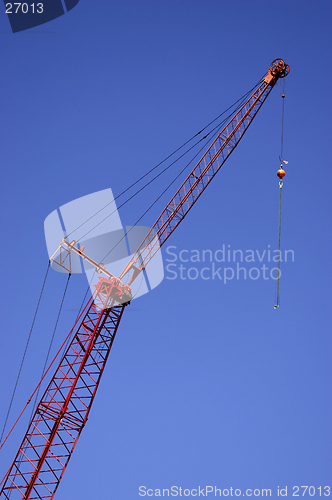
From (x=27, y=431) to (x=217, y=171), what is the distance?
107 feet

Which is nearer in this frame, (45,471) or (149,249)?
(45,471)

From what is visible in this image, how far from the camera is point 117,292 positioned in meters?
52.6

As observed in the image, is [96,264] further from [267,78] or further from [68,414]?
[267,78]

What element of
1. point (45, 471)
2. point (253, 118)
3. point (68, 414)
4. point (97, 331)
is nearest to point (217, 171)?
point (253, 118)

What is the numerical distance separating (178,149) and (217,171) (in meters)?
10.4

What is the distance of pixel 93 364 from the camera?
52688 millimetres

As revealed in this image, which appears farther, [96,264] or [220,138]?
[220,138]

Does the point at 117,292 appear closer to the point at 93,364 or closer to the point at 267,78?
the point at 93,364

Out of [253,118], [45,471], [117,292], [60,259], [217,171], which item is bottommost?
[45,471]

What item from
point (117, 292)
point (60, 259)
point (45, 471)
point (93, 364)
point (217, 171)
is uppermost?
point (217, 171)

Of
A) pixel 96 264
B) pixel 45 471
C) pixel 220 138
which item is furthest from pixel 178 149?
pixel 45 471

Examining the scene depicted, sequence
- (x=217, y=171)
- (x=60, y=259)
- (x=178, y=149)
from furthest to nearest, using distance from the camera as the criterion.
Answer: (x=178, y=149) < (x=217, y=171) < (x=60, y=259)

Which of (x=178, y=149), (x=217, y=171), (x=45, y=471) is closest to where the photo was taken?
(x=45, y=471)

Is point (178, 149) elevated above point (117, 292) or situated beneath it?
elevated above
